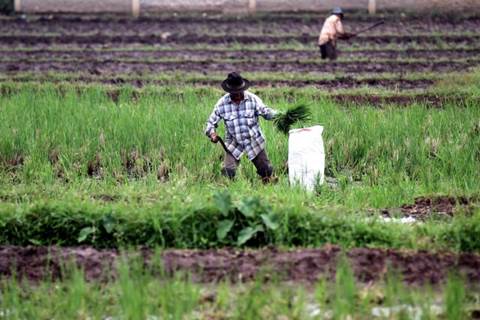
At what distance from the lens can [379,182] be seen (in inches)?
308

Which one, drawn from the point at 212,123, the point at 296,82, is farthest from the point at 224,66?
the point at 212,123

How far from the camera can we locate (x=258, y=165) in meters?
7.88

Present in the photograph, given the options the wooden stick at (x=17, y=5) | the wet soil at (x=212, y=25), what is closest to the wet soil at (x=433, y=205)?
the wet soil at (x=212, y=25)

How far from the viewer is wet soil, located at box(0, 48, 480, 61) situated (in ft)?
50.9

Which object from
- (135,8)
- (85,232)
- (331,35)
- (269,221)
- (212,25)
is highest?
(135,8)

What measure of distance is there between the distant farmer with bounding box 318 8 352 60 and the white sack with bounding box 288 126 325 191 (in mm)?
7574

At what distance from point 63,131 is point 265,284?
447 centimetres

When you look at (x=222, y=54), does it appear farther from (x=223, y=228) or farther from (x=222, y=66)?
(x=223, y=228)

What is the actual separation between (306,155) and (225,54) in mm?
8917

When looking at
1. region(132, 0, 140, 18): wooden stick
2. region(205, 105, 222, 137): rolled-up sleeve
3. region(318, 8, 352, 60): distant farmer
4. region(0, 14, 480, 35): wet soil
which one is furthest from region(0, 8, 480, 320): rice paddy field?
region(132, 0, 140, 18): wooden stick

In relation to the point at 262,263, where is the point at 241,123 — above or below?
above

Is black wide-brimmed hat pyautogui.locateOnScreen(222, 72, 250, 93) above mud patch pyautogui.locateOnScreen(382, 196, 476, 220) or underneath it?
above

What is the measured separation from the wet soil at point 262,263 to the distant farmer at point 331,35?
9689 mm

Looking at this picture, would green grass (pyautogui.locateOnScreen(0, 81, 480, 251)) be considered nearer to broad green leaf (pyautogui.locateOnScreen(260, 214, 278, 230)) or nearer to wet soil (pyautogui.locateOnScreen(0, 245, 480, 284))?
broad green leaf (pyautogui.locateOnScreen(260, 214, 278, 230))
